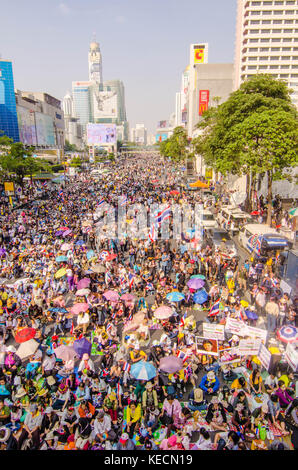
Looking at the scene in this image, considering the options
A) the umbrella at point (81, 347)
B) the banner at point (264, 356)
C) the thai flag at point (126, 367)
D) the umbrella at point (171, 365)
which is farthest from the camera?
the umbrella at point (81, 347)

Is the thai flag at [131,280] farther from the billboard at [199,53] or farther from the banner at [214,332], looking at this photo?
the billboard at [199,53]

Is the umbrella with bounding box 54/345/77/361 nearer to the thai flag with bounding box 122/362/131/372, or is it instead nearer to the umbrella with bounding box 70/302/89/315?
the thai flag with bounding box 122/362/131/372

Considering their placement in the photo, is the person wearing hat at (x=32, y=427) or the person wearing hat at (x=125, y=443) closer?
the person wearing hat at (x=125, y=443)

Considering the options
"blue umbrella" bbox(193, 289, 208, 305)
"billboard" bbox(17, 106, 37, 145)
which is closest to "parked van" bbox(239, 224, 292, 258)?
"blue umbrella" bbox(193, 289, 208, 305)

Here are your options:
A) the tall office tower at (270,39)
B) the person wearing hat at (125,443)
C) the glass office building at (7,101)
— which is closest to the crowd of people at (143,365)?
the person wearing hat at (125,443)

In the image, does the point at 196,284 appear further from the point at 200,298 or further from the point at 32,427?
the point at 32,427

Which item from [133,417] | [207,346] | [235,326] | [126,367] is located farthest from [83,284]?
[133,417]

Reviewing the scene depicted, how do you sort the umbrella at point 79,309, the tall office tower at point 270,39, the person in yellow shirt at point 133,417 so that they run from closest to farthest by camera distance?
the person in yellow shirt at point 133,417, the umbrella at point 79,309, the tall office tower at point 270,39
